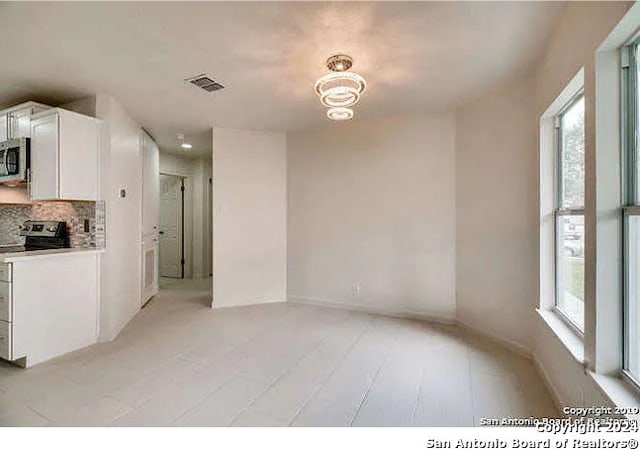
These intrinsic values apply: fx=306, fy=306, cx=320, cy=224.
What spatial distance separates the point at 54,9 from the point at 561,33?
3089 mm

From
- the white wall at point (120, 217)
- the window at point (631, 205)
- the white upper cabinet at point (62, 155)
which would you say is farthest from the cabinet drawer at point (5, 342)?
the window at point (631, 205)

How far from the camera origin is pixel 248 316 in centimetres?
385

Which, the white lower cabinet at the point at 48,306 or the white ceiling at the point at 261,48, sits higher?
the white ceiling at the point at 261,48

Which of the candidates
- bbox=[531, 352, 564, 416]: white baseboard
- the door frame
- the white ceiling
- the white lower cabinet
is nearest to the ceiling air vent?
the white ceiling

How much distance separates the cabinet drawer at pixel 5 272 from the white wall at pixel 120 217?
748 millimetres

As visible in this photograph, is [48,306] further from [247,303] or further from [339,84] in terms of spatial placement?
[339,84]

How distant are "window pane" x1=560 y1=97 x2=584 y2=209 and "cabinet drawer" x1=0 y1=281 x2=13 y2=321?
13.7ft

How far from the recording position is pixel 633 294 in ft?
4.68

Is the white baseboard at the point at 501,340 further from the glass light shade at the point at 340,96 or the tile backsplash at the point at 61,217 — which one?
the tile backsplash at the point at 61,217

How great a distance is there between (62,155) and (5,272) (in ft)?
3.57

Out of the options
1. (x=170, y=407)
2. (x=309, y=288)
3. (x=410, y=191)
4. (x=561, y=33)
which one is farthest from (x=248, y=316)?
(x=561, y=33)

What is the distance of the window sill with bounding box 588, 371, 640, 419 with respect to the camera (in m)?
1.28

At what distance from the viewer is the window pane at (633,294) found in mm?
1401
